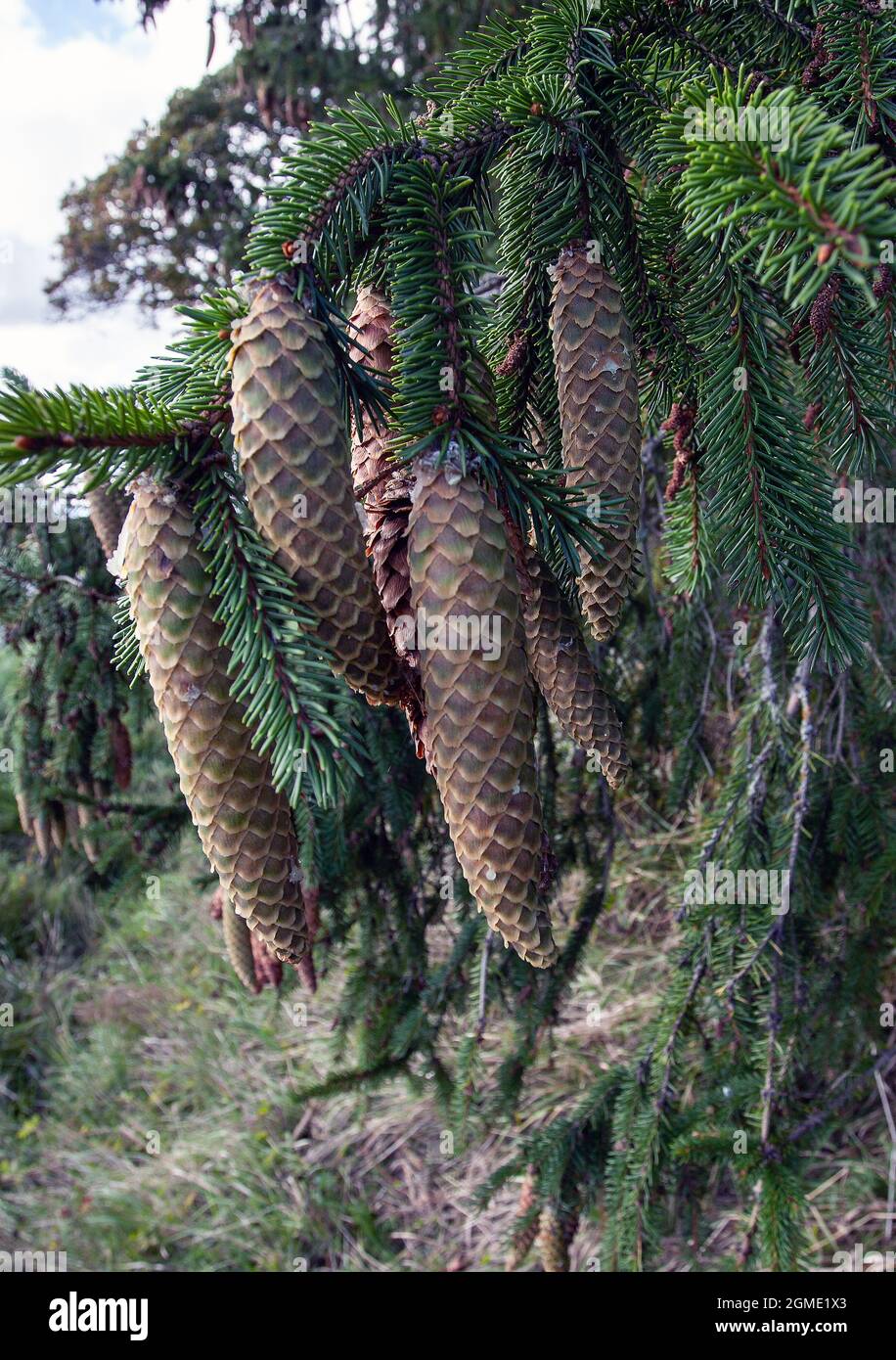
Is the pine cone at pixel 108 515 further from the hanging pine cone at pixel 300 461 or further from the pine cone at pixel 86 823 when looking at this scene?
the hanging pine cone at pixel 300 461

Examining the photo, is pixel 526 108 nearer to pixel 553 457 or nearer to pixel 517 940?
pixel 553 457

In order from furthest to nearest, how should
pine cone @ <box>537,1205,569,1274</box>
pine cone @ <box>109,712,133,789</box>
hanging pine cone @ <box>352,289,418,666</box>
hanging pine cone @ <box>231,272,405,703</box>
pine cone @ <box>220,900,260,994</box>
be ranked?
pine cone @ <box>109,712,133,789</box> → pine cone @ <box>537,1205,569,1274</box> → pine cone @ <box>220,900,260,994</box> → hanging pine cone @ <box>352,289,418,666</box> → hanging pine cone @ <box>231,272,405,703</box>

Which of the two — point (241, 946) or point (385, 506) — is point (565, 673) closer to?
point (385, 506)

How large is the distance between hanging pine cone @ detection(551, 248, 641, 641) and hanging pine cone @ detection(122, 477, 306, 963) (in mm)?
317

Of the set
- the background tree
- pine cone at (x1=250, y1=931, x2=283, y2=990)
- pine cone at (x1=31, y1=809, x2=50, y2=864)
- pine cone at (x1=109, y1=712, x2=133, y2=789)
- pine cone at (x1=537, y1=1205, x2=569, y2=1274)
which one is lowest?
pine cone at (x1=537, y1=1205, x2=569, y2=1274)

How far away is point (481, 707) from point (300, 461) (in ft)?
0.65

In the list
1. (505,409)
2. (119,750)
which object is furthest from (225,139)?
(505,409)

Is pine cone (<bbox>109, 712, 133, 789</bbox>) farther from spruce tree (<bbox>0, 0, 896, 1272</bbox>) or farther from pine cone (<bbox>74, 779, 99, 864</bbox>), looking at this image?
spruce tree (<bbox>0, 0, 896, 1272</bbox>)

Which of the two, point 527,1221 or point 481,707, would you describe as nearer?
point 481,707

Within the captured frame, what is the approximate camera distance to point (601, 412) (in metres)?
0.77

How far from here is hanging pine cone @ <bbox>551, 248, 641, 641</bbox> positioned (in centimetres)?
76

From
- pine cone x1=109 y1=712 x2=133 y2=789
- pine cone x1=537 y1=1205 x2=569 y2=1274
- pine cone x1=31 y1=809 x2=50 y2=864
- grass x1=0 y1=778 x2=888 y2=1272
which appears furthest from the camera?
grass x1=0 y1=778 x2=888 y2=1272

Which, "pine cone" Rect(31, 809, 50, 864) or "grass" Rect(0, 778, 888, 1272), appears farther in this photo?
"grass" Rect(0, 778, 888, 1272)

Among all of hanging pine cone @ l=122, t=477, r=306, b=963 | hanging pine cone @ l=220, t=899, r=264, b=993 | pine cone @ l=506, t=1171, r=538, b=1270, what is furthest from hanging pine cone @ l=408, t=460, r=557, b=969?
pine cone @ l=506, t=1171, r=538, b=1270
